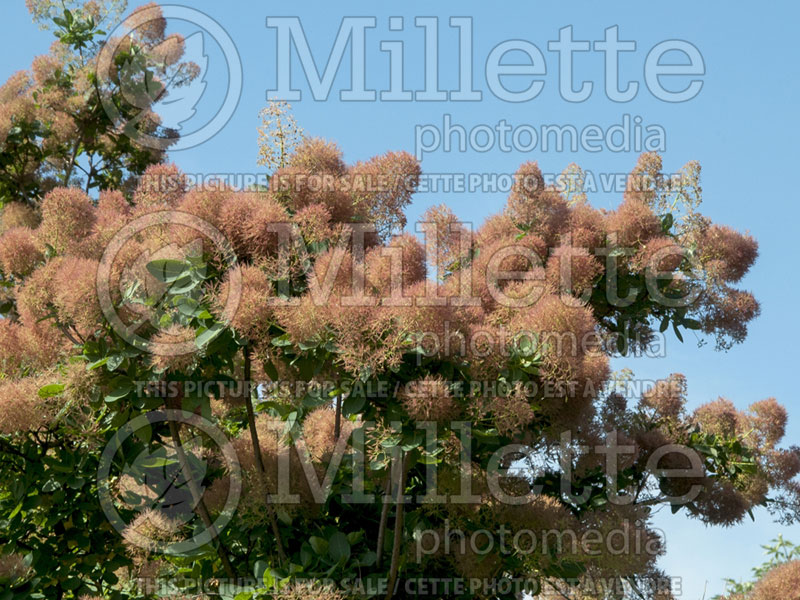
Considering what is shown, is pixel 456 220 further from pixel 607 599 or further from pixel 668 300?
pixel 607 599

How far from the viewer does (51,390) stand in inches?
169

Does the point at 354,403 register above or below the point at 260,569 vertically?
above

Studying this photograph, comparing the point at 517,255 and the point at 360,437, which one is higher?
the point at 517,255

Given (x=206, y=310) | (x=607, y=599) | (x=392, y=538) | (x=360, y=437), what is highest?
(x=206, y=310)

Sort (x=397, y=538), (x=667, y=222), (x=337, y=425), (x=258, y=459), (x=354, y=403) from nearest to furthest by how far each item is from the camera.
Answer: (x=354, y=403), (x=397, y=538), (x=258, y=459), (x=337, y=425), (x=667, y=222)

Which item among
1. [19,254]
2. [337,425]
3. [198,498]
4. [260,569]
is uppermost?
[19,254]

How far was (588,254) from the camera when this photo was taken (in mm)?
4629

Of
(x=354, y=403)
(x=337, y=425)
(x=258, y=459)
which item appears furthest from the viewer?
(x=337, y=425)

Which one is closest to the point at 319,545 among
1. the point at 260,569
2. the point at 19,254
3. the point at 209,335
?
the point at 260,569

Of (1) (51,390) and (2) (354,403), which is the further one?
(1) (51,390)

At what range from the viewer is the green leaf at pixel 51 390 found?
4.27m

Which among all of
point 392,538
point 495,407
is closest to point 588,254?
point 495,407

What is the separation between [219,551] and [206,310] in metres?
1.23

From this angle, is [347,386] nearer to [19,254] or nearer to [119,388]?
[119,388]
